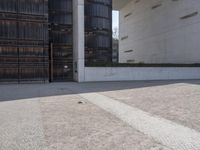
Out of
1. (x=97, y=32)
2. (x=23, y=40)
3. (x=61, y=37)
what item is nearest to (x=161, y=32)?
(x=97, y=32)

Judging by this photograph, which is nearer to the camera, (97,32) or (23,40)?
(23,40)

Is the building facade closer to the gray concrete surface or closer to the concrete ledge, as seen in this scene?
the concrete ledge

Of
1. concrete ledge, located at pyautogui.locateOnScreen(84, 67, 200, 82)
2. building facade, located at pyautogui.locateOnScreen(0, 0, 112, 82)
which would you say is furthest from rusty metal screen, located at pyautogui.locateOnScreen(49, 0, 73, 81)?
concrete ledge, located at pyautogui.locateOnScreen(84, 67, 200, 82)

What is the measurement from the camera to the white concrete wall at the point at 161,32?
25797 millimetres

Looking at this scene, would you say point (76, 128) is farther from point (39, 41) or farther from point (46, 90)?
point (39, 41)

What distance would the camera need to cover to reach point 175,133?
4969mm

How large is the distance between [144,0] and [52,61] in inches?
724

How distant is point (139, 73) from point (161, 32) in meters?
10.4

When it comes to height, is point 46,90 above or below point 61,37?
below

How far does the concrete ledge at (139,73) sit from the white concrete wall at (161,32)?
6.81 feet

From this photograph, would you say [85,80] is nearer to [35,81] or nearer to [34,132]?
[35,81]

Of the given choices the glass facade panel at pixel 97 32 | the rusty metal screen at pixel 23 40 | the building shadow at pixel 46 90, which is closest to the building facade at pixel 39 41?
the rusty metal screen at pixel 23 40

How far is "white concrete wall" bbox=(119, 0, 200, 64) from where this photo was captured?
25797 millimetres

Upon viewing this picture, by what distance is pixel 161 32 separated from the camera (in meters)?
31.2
